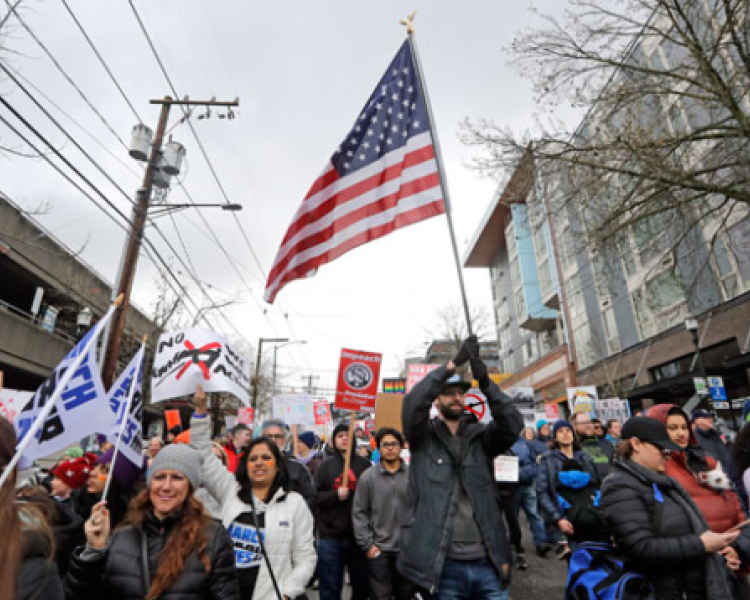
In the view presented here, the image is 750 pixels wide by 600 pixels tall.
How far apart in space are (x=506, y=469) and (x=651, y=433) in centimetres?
393

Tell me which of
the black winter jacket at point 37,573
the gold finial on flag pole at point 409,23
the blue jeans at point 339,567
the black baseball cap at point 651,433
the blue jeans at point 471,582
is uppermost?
the gold finial on flag pole at point 409,23

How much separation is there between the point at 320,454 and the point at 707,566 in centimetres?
745

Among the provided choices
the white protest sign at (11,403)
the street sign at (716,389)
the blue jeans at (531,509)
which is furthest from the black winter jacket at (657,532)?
the street sign at (716,389)

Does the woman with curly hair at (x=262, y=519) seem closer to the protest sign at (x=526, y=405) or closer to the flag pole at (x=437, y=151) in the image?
the flag pole at (x=437, y=151)

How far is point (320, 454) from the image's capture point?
9.27 metres

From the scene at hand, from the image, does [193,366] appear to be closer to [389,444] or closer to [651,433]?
[389,444]

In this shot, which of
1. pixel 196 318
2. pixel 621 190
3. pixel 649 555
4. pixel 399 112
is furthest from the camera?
pixel 196 318

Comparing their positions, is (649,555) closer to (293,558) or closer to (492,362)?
(293,558)

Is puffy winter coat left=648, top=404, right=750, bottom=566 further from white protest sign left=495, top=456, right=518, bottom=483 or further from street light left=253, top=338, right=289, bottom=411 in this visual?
street light left=253, top=338, right=289, bottom=411

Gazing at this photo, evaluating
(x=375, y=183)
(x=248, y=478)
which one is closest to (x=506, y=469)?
(x=248, y=478)

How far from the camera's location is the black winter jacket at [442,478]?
2951mm

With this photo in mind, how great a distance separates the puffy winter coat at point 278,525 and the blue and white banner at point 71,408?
97cm

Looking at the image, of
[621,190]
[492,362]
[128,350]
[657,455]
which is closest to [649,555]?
[657,455]

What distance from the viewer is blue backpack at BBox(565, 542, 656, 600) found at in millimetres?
2637
